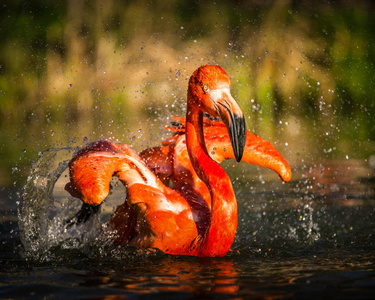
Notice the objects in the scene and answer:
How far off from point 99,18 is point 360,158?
7.66 meters

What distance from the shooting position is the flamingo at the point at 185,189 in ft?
12.1

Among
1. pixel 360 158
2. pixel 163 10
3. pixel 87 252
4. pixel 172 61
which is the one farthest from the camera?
pixel 163 10

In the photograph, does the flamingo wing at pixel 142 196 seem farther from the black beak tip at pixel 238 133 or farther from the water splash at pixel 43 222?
the black beak tip at pixel 238 133

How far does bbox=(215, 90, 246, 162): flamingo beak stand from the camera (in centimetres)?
361

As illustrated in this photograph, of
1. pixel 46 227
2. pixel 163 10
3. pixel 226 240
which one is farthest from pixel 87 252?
pixel 163 10

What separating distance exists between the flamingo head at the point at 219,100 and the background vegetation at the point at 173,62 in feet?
26.4

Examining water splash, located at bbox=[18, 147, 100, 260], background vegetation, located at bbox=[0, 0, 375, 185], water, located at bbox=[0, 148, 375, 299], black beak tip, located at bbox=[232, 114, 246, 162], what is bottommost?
water, located at bbox=[0, 148, 375, 299]

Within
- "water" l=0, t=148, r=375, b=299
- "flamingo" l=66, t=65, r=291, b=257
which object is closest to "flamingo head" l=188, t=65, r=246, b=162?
"flamingo" l=66, t=65, r=291, b=257

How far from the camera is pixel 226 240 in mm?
3727

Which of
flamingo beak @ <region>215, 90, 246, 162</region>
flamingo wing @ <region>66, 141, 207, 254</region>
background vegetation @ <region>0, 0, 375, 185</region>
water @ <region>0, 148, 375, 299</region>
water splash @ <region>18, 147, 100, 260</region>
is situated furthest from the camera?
background vegetation @ <region>0, 0, 375, 185</region>

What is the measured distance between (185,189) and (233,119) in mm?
857

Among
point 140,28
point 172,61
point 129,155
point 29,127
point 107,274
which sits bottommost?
point 107,274

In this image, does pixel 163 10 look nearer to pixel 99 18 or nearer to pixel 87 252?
pixel 99 18

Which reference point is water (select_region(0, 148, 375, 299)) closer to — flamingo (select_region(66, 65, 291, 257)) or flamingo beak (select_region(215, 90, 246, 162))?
flamingo (select_region(66, 65, 291, 257))
